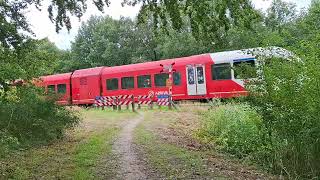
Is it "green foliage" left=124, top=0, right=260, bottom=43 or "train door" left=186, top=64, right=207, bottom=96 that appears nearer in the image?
"green foliage" left=124, top=0, right=260, bottom=43

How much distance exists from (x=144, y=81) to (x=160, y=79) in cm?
141

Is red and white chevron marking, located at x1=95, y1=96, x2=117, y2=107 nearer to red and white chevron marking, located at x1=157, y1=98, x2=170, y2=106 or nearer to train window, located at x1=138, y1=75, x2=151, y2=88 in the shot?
red and white chevron marking, located at x1=157, y1=98, x2=170, y2=106

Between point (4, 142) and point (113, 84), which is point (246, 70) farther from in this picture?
point (113, 84)

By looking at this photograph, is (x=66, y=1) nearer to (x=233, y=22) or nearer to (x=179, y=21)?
(x=179, y=21)

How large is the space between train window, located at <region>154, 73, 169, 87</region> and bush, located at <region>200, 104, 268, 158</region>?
1307 cm

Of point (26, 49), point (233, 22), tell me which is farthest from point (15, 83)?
point (233, 22)

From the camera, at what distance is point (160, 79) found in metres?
29.1

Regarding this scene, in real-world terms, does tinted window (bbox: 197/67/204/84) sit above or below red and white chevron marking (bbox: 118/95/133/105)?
above

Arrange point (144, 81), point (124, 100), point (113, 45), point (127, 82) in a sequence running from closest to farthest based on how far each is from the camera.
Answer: point (124, 100)
point (144, 81)
point (127, 82)
point (113, 45)

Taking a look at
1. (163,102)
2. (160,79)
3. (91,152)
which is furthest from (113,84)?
(91,152)

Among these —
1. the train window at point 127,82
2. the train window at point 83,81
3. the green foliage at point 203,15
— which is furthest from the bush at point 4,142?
the train window at point 83,81

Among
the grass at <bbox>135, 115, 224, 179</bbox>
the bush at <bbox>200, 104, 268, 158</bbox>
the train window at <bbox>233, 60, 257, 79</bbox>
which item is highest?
the train window at <bbox>233, 60, 257, 79</bbox>

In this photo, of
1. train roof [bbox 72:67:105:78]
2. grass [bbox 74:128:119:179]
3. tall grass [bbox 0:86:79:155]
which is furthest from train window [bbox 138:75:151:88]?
tall grass [bbox 0:86:79:155]

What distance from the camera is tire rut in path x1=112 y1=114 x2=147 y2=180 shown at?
30.2ft
